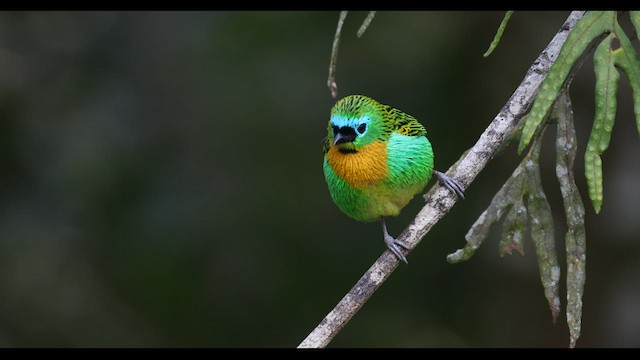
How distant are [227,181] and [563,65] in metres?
3.89

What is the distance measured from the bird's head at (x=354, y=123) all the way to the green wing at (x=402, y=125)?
68 millimetres

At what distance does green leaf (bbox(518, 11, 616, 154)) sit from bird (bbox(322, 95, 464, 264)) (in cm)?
77

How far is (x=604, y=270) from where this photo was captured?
5.78m

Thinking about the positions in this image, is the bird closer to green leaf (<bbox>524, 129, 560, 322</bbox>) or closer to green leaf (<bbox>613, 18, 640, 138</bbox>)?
green leaf (<bbox>524, 129, 560, 322</bbox>)

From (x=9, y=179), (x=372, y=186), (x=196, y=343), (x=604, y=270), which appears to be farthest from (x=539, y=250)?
(x=9, y=179)

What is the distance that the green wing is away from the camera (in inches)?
139

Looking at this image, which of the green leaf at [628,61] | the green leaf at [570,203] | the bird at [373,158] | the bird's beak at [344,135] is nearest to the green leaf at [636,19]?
the green leaf at [628,61]

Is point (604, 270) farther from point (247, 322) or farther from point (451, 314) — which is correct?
point (247, 322)

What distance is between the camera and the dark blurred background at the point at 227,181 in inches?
240

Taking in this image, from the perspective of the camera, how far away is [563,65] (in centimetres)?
274

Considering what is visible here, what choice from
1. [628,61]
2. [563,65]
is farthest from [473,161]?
[628,61]

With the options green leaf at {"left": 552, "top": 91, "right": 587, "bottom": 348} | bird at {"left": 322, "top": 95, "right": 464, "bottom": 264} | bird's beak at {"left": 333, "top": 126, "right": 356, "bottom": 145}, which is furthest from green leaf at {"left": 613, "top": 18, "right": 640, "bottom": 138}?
bird's beak at {"left": 333, "top": 126, "right": 356, "bottom": 145}

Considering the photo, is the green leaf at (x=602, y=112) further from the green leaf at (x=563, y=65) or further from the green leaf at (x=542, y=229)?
the green leaf at (x=542, y=229)

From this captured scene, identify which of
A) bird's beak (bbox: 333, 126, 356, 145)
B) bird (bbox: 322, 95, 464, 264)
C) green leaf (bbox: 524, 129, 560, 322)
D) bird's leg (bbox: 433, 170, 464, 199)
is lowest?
green leaf (bbox: 524, 129, 560, 322)
